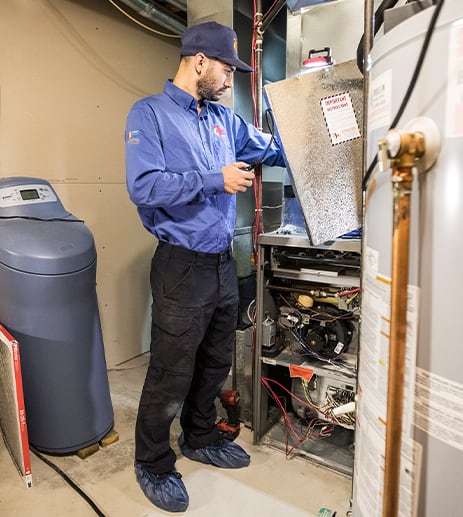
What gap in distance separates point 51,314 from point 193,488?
0.91m

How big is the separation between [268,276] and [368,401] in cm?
115

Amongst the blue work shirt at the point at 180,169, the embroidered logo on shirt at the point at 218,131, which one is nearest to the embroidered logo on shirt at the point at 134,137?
the blue work shirt at the point at 180,169

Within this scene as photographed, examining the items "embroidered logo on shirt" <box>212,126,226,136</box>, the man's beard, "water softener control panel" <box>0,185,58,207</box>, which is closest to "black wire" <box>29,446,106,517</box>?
"water softener control panel" <box>0,185,58,207</box>

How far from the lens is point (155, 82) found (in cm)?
297

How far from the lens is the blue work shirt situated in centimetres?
152

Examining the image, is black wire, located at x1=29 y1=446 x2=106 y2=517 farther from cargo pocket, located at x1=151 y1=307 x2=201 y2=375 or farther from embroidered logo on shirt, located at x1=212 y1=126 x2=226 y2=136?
embroidered logo on shirt, located at x1=212 y1=126 x2=226 y2=136

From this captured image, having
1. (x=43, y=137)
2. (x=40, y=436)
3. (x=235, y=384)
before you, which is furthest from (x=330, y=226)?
(x=43, y=137)

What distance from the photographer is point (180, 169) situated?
5.32 ft

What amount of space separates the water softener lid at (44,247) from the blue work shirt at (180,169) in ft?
Answer: 1.14

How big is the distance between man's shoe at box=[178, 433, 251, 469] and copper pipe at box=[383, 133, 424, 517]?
1.29 m

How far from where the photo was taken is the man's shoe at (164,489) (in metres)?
1.62

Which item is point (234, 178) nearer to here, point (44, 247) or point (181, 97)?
point (181, 97)

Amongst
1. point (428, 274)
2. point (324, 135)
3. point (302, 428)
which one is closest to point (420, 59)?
point (428, 274)

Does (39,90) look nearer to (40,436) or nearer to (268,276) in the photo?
(268,276)
